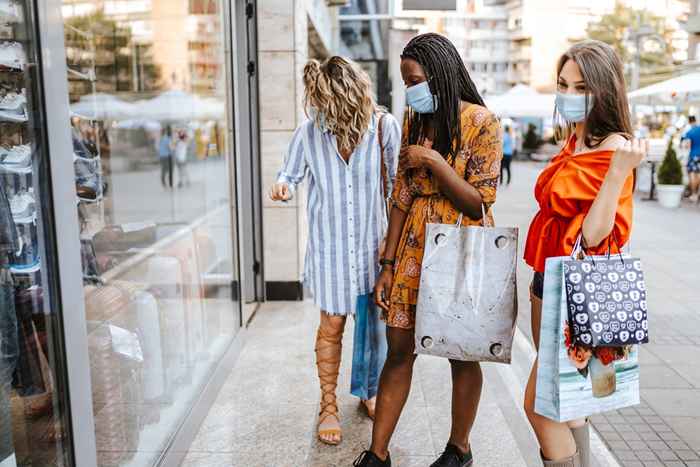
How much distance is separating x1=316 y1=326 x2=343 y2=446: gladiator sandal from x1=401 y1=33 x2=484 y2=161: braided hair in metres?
1.22

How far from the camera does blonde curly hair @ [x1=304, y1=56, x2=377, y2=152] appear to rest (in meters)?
2.71

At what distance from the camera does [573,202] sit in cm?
191

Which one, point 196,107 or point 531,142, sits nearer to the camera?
point 196,107

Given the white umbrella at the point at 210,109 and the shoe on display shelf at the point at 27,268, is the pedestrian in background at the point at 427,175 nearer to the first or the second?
the shoe on display shelf at the point at 27,268

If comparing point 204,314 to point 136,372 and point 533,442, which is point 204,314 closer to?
point 136,372

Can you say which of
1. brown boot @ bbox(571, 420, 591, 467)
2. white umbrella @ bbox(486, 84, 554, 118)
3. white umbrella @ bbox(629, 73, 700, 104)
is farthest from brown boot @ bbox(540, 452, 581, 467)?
white umbrella @ bbox(486, 84, 554, 118)

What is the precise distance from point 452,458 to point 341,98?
163 cm

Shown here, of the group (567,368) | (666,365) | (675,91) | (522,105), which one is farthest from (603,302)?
(522,105)

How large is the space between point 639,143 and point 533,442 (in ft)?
6.00

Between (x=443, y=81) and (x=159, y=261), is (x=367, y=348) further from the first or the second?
(x=443, y=81)

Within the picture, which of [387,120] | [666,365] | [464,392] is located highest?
Answer: [387,120]

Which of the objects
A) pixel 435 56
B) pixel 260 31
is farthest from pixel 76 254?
pixel 260 31

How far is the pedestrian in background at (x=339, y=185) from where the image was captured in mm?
2744

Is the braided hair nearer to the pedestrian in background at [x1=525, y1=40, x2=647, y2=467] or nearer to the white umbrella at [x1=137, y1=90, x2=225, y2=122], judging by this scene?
the pedestrian in background at [x1=525, y1=40, x2=647, y2=467]
